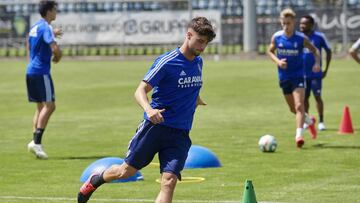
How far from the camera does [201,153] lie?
46.9ft

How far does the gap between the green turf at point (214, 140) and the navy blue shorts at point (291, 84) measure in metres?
0.91

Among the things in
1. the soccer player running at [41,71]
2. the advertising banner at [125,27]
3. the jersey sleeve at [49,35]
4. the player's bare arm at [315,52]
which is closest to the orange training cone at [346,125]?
the player's bare arm at [315,52]

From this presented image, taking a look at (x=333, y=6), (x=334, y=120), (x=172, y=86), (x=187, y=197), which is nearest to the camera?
(x=172, y=86)

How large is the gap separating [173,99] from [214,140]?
877 centimetres

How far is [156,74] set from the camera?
30.9 feet

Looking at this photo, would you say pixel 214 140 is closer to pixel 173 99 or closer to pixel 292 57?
pixel 292 57

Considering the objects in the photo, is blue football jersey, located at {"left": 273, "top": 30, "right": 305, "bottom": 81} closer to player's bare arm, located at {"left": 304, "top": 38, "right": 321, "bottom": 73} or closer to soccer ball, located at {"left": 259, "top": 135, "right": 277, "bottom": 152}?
player's bare arm, located at {"left": 304, "top": 38, "right": 321, "bottom": 73}

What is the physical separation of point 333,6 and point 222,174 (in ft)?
99.7

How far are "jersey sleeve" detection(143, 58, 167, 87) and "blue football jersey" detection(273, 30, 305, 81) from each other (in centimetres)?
795

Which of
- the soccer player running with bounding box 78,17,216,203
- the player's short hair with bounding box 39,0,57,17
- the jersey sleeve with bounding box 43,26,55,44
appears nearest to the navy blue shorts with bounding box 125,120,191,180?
the soccer player running with bounding box 78,17,216,203

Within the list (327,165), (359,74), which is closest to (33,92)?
(327,165)

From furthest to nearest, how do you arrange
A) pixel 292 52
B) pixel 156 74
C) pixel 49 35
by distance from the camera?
pixel 292 52 → pixel 49 35 → pixel 156 74

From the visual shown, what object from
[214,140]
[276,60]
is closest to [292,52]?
[276,60]

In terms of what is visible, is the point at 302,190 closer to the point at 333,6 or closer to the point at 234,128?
the point at 234,128
